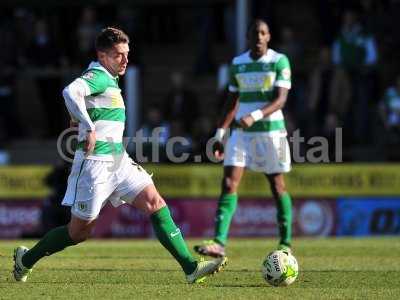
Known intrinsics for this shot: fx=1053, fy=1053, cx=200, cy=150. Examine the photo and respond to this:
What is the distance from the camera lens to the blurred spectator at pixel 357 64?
1789 centimetres

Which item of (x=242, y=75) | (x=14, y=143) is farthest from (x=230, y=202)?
(x=14, y=143)

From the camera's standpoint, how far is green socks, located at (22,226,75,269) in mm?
8570

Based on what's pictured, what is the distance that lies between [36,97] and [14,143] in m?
1.02

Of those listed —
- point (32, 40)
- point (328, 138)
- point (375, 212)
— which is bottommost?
point (375, 212)

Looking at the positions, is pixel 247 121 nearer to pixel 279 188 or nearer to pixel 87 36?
pixel 279 188

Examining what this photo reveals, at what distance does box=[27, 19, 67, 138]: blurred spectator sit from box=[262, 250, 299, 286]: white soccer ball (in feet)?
38.1

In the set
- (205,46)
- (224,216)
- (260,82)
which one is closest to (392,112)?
(205,46)

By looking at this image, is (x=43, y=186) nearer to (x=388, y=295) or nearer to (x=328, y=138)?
(x=328, y=138)

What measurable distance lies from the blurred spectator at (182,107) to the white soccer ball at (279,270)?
383 inches

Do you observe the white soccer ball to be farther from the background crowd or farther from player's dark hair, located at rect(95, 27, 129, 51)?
the background crowd

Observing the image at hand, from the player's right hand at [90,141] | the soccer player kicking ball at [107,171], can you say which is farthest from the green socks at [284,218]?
the player's right hand at [90,141]

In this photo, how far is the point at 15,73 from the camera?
1995 cm

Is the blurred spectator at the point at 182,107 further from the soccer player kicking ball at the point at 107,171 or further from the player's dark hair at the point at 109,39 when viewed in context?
the player's dark hair at the point at 109,39

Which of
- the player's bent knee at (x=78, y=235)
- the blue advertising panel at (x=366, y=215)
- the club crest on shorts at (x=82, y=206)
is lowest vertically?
the blue advertising panel at (x=366, y=215)
